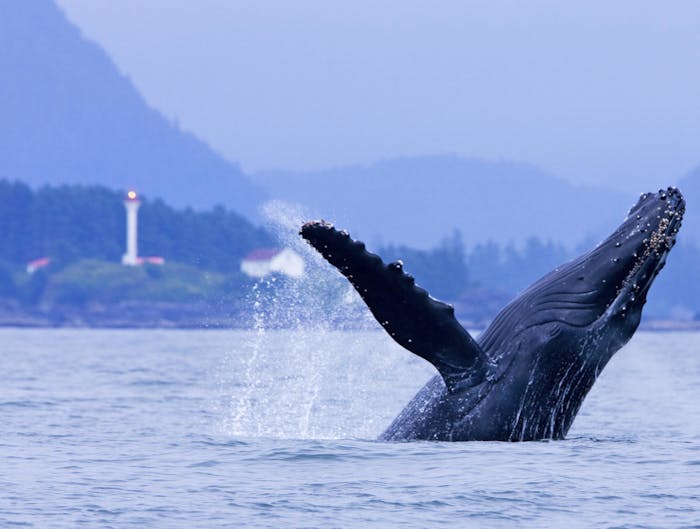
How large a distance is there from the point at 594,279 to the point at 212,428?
20.6 ft

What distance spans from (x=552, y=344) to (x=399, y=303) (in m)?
1.31

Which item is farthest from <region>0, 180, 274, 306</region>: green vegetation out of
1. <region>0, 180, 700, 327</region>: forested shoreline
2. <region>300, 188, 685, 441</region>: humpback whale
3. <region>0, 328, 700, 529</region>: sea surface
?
<region>300, 188, 685, 441</region>: humpback whale

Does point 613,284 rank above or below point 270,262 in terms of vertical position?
below

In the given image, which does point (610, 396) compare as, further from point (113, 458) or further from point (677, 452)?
point (113, 458)

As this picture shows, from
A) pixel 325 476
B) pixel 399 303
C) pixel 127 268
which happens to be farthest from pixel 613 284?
pixel 127 268

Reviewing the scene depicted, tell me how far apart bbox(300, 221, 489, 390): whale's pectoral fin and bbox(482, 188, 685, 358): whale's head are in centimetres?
61

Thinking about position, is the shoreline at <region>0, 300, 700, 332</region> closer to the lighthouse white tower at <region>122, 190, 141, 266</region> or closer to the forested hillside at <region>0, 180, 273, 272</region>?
the lighthouse white tower at <region>122, 190, 141, 266</region>

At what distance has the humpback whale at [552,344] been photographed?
987 centimetres

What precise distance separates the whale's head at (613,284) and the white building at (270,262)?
5111 inches

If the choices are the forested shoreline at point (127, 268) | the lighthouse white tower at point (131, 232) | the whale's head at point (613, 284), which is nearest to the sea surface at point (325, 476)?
the whale's head at point (613, 284)

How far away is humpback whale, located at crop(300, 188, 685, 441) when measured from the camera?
9.87 m

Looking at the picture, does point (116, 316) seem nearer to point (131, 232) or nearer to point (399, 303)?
point (131, 232)

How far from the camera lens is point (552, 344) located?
32.5 ft

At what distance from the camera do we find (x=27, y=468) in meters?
10.9
